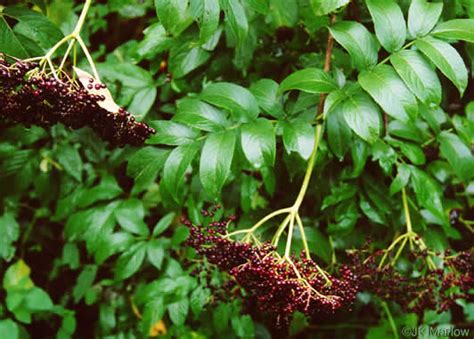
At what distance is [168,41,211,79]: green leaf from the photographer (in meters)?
2.07

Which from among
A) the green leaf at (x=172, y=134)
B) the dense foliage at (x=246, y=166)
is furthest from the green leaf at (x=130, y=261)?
the green leaf at (x=172, y=134)

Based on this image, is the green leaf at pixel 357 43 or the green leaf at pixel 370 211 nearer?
the green leaf at pixel 357 43

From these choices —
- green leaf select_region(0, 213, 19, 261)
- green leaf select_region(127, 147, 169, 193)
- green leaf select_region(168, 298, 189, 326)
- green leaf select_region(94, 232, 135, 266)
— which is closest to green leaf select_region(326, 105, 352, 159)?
green leaf select_region(127, 147, 169, 193)

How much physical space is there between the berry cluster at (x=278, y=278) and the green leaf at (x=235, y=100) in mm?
347

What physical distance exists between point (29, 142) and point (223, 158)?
3.73 ft

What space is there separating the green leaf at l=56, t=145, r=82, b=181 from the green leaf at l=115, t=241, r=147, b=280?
0.39m

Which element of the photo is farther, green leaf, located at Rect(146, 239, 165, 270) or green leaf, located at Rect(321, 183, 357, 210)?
green leaf, located at Rect(146, 239, 165, 270)

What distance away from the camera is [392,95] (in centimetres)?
139

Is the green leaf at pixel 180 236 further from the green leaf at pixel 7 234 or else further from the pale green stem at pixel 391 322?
the pale green stem at pixel 391 322

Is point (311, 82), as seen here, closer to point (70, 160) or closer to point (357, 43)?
point (357, 43)

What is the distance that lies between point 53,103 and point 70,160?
1134 mm

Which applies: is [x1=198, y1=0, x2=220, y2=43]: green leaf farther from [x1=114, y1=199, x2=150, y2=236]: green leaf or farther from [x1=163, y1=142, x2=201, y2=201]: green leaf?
[x1=114, y1=199, x2=150, y2=236]: green leaf


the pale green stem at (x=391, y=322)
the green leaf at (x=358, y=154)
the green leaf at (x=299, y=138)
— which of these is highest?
the green leaf at (x=299, y=138)

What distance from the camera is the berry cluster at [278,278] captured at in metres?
1.39
